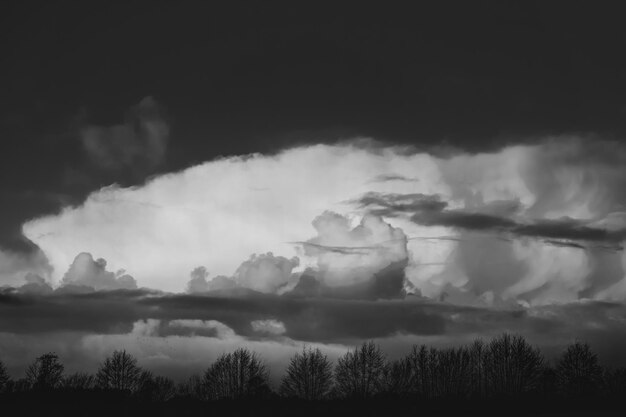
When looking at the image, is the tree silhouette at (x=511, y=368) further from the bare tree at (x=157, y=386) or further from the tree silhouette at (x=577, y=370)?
the bare tree at (x=157, y=386)

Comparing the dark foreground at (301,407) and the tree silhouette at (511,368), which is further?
the tree silhouette at (511,368)

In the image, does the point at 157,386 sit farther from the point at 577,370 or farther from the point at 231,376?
the point at 577,370

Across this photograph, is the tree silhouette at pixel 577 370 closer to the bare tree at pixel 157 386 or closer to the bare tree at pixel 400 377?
the bare tree at pixel 400 377

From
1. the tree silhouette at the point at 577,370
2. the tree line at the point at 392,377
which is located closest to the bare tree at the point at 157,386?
the tree line at the point at 392,377

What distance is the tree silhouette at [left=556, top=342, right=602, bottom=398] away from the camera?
6284 inches

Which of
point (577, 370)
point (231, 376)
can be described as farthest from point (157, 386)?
point (577, 370)

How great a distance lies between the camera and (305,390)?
6718 inches

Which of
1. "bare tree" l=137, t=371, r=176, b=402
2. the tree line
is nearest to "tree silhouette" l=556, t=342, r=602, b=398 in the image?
the tree line

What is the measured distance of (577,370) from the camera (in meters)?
163

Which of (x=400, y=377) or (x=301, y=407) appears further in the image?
(x=400, y=377)

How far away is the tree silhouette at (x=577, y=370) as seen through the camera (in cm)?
15962

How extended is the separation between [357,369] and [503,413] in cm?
6320

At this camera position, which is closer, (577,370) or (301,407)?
(301,407)

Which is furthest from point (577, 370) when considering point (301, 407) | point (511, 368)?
point (301, 407)
